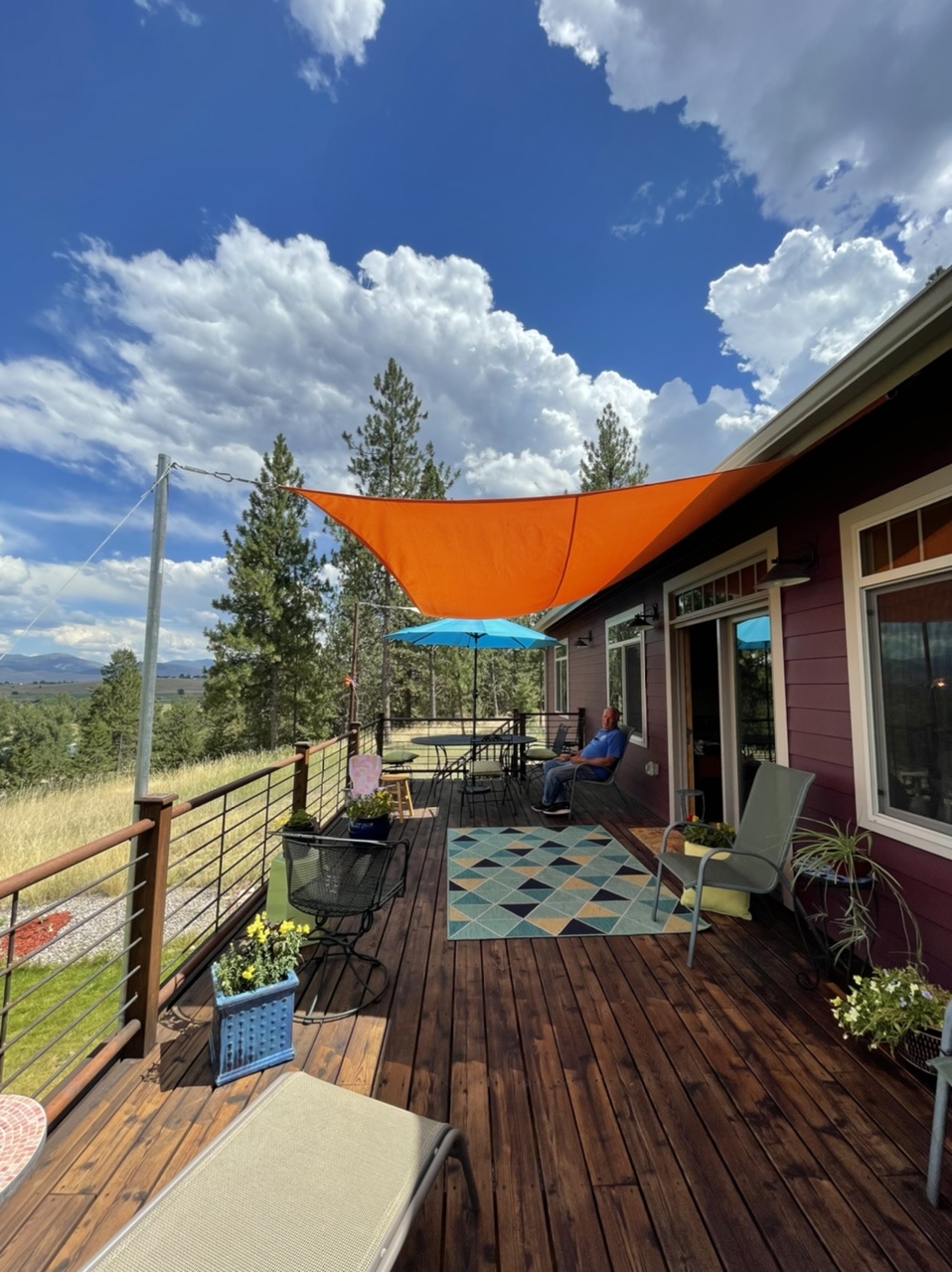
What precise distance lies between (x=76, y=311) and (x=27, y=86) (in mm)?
5932

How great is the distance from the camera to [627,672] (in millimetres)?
6582

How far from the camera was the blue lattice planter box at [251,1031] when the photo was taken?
1858 millimetres

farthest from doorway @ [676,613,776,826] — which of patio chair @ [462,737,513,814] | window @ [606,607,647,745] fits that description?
patio chair @ [462,737,513,814]

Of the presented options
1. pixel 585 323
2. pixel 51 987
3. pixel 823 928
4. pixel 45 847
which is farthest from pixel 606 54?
pixel 45 847

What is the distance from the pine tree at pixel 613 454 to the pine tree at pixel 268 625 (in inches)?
395

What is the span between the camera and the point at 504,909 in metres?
3.28

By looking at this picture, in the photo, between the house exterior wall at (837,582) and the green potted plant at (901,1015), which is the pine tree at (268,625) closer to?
the house exterior wall at (837,582)

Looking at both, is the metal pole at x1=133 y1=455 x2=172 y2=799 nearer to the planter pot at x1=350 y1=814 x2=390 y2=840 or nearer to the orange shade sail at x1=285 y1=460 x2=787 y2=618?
the orange shade sail at x1=285 y1=460 x2=787 y2=618

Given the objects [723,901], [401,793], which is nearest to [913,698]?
[723,901]

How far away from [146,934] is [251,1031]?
1.77 ft

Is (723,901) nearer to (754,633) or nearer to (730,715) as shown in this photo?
(730,715)

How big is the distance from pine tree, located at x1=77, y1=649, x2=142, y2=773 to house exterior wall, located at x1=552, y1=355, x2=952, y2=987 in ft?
97.4

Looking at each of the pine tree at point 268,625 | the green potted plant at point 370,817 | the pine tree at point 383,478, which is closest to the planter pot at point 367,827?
the green potted plant at point 370,817

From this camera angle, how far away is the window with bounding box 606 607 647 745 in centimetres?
604
